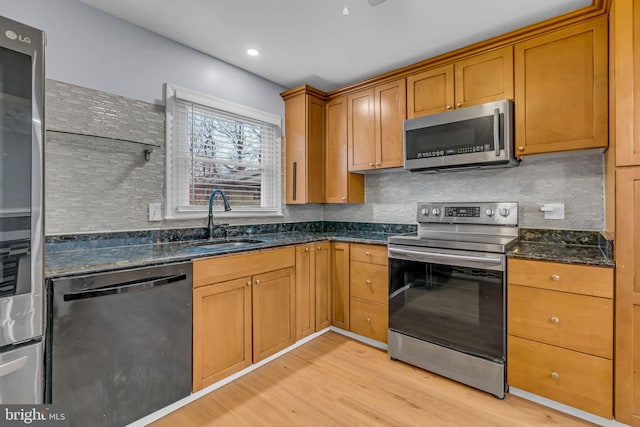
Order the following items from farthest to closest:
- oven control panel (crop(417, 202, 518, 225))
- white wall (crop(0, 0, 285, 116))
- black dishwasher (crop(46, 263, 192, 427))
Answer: oven control panel (crop(417, 202, 518, 225)) < white wall (crop(0, 0, 285, 116)) < black dishwasher (crop(46, 263, 192, 427))

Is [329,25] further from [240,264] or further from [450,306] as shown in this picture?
[450,306]

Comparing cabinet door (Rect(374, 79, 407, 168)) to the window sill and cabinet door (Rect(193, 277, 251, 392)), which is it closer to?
the window sill

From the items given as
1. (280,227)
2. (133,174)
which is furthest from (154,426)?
(280,227)

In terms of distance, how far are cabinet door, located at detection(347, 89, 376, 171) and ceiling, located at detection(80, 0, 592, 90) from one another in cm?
36

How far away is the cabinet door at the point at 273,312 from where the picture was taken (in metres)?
2.20

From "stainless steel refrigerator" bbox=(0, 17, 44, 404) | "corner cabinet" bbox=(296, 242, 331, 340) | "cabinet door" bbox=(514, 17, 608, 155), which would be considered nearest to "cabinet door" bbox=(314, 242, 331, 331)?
"corner cabinet" bbox=(296, 242, 331, 340)

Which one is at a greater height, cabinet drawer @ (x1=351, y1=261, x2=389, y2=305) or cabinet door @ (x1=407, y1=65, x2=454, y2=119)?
cabinet door @ (x1=407, y1=65, x2=454, y2=119)

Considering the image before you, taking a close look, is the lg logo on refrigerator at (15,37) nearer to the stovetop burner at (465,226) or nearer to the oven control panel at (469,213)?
the stovetop burner at (465,226)

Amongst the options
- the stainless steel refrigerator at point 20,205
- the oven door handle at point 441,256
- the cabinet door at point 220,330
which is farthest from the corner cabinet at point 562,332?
the stainless steel refrigerator at point 20,205

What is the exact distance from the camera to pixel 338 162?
314 centimetres

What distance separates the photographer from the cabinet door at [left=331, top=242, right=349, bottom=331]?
2.75m

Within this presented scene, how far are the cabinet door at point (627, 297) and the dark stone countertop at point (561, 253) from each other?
9 cm

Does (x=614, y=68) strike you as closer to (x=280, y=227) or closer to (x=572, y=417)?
(x=572, y=417)

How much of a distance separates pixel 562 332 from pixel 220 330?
204 centimetres
